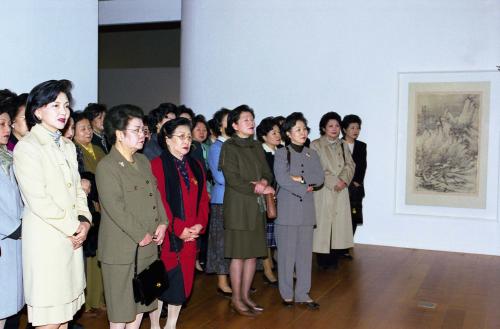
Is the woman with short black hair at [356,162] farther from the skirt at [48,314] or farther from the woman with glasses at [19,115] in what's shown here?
the skirt at [48,314]

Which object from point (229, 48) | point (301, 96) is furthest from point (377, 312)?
point (229, 48)

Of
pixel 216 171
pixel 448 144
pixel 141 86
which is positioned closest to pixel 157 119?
pixel 216 171

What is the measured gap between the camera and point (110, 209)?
334 cm

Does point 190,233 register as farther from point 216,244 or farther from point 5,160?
point 216,244

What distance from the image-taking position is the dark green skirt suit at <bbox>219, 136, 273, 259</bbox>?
4.59 metres

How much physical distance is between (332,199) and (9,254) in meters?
3.99

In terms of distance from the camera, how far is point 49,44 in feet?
17.9

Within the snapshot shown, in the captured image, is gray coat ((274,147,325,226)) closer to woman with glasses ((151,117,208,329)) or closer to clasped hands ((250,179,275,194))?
clasped hands ((250,179,275,194))

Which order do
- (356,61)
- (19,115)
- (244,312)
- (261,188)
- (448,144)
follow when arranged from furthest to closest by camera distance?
(356,61) < (448,144) < (244,312) < (261,188) < (19,115)

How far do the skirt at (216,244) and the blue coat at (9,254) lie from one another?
7.52 ft

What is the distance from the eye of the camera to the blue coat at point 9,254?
3.13 meters

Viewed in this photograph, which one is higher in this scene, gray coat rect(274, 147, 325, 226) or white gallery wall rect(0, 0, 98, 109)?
white gallery wall rect(0, 0, 98, 109)

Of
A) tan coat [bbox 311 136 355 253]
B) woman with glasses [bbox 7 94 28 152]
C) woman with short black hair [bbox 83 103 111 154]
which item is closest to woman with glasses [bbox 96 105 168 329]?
woman with glasses [bbox 7 94 28 152]

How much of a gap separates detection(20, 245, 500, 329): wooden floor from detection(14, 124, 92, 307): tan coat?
154 cm
